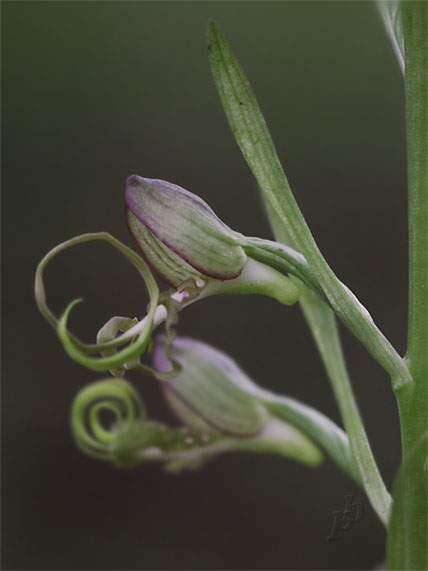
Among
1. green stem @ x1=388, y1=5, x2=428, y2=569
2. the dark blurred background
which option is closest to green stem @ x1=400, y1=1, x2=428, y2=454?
green stem @ x1=388, y1=5, x2=428, y2=569

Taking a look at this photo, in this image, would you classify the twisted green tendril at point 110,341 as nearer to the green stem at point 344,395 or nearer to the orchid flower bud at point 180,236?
the orchid flower bud at point 180,236

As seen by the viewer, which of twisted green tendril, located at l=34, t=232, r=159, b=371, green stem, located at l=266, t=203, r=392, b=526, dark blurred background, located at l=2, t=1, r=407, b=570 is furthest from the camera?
dark blurred background, located at l=2, t=1, r=407, b=570

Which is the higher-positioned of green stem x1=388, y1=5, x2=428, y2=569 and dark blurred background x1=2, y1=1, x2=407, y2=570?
green stem x1=388, y1=5, x2=428, y2=569

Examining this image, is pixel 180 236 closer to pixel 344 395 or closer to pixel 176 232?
pixel 176 232

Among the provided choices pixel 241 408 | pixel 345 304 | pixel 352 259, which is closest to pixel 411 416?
pixel 345 304

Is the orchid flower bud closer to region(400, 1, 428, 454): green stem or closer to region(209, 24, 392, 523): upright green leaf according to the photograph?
region(209, 24, 392, 523): upright green leaf
